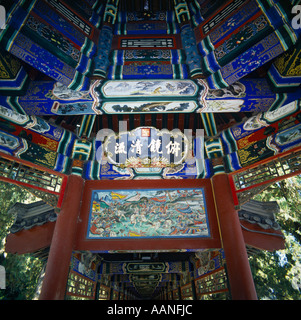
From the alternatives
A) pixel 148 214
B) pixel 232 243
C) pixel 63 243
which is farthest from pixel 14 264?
pixel 232 243

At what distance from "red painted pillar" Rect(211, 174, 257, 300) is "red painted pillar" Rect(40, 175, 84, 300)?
3090 mm

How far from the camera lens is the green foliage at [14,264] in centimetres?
777

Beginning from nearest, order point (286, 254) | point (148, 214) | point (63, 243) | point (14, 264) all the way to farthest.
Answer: point (63, 243), point (148, 214), point (14, 264), point (286, 254)

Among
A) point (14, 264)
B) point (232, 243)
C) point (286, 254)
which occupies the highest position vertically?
point (286, 254)

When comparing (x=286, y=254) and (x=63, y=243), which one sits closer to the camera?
(x=63, y=243)

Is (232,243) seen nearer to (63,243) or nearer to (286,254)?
(63,243)

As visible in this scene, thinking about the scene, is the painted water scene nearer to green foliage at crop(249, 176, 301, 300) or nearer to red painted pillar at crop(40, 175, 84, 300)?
red painted pillar at crop(40, 175, 84, 300)

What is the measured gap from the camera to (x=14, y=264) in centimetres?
797

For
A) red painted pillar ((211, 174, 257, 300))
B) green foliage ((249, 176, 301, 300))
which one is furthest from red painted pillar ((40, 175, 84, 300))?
green foliage ((249, 176, 301, 300))

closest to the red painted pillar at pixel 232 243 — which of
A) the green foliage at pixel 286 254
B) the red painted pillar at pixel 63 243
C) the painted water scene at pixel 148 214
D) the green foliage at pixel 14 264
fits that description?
the painted water scene at pixel 148 214

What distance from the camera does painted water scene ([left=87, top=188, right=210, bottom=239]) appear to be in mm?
4461

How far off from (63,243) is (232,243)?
331cm

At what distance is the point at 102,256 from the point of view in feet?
23.7

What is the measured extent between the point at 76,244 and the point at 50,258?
56cm
